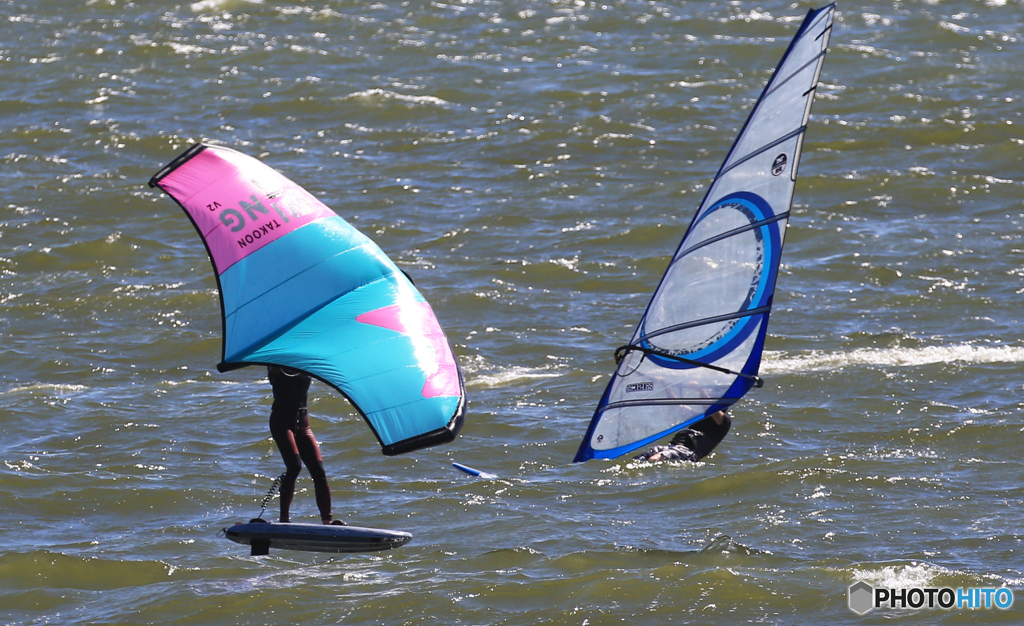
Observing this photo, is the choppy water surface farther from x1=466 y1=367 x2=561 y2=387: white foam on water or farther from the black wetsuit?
the black wetsuit

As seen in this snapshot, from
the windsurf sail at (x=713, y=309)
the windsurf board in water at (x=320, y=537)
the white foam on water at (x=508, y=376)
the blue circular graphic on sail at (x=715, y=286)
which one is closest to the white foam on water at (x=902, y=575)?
the windsurf sail at (x=713, y=309)

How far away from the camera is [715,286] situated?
10.1m

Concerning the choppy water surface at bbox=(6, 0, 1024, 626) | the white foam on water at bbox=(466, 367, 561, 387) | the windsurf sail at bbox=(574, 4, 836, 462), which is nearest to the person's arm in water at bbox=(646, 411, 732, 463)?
the windsurf sail at bbox=(574, 4, 836, 462)

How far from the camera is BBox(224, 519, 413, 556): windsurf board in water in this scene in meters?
9.98

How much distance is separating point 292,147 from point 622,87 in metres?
6.76

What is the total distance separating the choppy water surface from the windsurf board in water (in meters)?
1.54

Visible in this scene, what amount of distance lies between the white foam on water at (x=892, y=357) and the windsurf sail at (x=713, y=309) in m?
6.87

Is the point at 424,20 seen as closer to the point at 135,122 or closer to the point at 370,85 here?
the point at 370,85

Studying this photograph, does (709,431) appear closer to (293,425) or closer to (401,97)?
(293,425)

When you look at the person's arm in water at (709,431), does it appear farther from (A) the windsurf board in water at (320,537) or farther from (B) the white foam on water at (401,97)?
(B) the white foam on water at (401,97)

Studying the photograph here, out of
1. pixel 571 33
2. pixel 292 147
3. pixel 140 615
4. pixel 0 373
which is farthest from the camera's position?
pixel 571 33

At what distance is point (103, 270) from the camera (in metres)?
20.3

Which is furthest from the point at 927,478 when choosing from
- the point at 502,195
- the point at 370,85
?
the point at 370,85

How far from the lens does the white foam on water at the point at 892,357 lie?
16.9 meters
